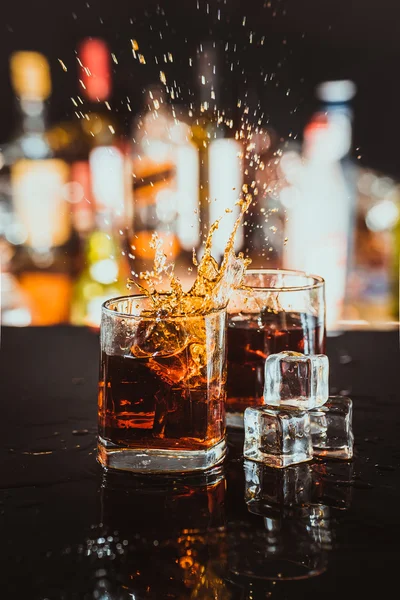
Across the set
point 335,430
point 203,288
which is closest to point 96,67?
point 203,288

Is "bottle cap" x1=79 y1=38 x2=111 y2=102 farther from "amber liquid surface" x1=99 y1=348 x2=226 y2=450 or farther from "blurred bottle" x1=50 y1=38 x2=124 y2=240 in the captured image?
"amber liquid surface" x1=99 y1=348 x2=226 y2=450

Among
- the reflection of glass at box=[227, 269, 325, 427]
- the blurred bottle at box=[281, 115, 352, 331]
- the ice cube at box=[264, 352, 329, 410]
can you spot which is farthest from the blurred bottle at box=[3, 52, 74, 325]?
the ice cube at box=[264, 352, 329, 410]

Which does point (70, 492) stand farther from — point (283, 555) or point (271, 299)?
point (271, 299)

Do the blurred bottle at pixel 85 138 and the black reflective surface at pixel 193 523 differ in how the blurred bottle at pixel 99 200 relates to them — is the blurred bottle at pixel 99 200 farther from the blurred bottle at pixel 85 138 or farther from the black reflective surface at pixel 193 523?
the black reflective surface at pixel 193 523

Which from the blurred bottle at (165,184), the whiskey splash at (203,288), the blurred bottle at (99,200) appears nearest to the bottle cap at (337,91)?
the blurred bottle at (165,184)

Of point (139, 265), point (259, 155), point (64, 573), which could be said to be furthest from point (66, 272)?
point (64, 573)

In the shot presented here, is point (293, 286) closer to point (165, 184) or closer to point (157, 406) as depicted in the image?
point (157, 406)
